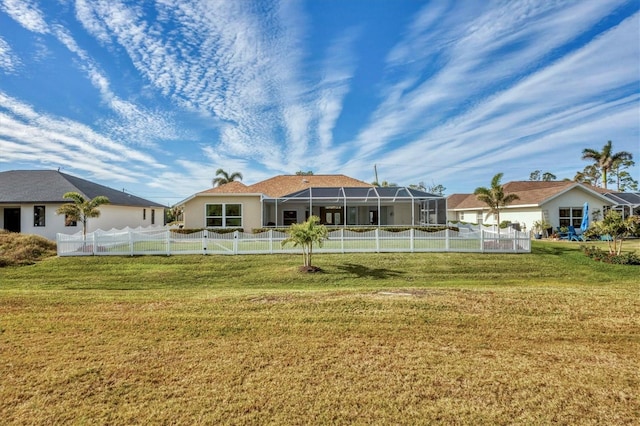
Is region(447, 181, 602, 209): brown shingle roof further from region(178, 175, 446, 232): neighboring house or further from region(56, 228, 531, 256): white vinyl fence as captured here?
region(56, 228, 531, 256): white vinyl fence

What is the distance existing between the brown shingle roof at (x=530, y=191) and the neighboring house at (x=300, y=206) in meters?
8.54

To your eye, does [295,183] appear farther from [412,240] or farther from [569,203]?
[569,203]

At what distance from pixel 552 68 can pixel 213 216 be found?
21815mm

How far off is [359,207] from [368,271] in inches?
639

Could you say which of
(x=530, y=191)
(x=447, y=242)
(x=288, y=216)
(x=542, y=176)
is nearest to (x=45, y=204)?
(x=288, y=216)

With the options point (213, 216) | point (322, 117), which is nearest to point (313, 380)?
point (213, 216)

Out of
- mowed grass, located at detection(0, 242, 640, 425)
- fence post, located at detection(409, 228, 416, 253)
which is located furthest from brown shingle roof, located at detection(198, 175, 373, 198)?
mowed grass, located at detection(0, 242, 640, 425)

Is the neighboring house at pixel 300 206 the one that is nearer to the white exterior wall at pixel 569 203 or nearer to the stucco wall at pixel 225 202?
the stucco wall at pixel 225 202

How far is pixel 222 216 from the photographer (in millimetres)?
21719

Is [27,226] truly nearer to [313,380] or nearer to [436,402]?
[313,380]

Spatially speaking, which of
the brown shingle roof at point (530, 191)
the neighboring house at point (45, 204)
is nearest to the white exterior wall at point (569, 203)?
the brown shingle roof at point (530, 191)

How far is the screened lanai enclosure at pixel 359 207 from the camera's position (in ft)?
73.5

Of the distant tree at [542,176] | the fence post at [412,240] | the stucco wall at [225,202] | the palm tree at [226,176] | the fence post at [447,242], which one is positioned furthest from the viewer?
the distant tree at [542,176]

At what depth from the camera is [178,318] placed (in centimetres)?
613
